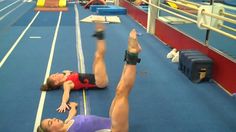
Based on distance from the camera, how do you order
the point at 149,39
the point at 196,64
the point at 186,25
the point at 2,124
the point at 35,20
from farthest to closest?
1. the point at 35,20
2. the point at 186,25
3. the point at 149,39
4. the point at 196,64
5. the point at 2,124

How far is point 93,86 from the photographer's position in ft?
13.6

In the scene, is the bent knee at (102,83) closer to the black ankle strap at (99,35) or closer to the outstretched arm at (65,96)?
the outstretched arm at (65,96)

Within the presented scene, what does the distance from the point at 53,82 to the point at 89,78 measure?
19.5 inches

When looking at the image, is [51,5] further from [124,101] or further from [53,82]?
[124,101]

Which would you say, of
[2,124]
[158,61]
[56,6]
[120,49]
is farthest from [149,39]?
[56,6]

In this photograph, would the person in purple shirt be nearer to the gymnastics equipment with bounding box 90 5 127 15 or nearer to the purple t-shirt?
the purple t-shirt

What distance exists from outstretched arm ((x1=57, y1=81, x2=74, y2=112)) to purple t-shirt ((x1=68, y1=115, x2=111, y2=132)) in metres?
0.74

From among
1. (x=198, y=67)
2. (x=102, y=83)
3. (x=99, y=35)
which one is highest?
(x=99, y=35)

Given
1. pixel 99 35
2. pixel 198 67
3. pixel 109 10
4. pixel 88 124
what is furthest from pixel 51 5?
pixel 88 124

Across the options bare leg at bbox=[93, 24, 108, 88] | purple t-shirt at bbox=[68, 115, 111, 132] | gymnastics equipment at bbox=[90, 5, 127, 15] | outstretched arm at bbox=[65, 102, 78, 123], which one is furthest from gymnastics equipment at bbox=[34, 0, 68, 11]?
purple t-shirt at bbox=[68, 115, 111, 132]

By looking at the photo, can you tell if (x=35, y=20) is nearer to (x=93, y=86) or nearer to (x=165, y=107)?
(x=93, y=86)

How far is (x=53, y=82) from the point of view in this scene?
13.2 ft

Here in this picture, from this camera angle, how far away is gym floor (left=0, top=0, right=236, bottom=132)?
337 cm

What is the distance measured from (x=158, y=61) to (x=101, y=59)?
1789 mm
